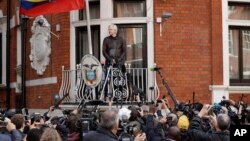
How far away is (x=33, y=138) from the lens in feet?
20.5

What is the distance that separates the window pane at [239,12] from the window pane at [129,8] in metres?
2.55

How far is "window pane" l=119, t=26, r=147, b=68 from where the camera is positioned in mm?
15148

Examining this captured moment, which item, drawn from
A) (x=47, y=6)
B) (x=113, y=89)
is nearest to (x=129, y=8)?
(x=47, y=6)

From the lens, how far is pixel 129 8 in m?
15.3

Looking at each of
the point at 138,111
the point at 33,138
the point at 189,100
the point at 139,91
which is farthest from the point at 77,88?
the point at 33,138

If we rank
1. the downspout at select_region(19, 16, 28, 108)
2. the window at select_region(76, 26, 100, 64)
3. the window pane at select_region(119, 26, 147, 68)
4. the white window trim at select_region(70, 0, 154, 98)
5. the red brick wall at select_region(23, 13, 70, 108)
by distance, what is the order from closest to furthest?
the white window trim at select_region(70, 0, 154, 98), the window pane at select_region(119, 26, 147, 68), the window at select_region(76, 26, 100, 64), the red brick wall at select_region(23, 13, 70, 108), the downspout at select_region(19, 16, 28, 108)

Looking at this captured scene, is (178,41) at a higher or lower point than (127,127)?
higher

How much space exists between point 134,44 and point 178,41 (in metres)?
1.18

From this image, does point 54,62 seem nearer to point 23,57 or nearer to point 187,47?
point 23,57

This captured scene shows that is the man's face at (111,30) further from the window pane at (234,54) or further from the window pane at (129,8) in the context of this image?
the window pane at (234,54)

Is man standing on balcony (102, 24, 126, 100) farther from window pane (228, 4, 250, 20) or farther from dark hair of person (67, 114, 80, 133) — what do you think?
dark hair of person (67, 114, 80, 133)

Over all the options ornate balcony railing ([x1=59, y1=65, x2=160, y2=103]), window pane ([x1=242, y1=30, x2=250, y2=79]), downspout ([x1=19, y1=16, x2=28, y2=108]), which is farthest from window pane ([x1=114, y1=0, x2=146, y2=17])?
downspout ([x1=19, y1=16, x2=28, y2=108])

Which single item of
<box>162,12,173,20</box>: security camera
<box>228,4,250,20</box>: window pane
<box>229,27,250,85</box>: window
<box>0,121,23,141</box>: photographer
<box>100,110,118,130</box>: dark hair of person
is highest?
<box>228,4,250,20</box>: window pane

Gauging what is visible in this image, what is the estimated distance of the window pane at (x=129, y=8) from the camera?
15274 mm
